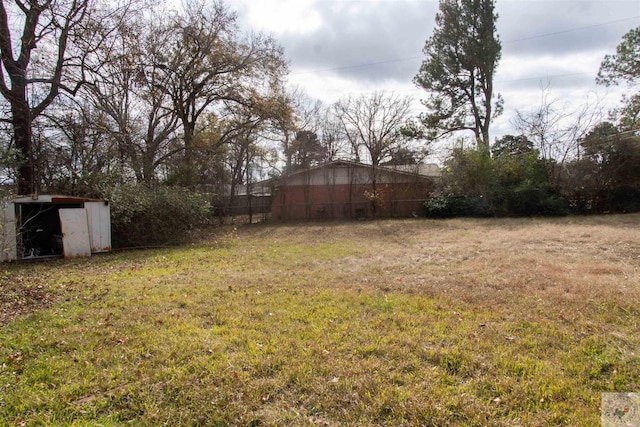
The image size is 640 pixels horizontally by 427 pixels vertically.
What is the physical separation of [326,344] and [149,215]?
337 inches

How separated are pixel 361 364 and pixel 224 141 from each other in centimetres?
1591

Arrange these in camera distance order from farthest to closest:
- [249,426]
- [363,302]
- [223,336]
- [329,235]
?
1. [329,235]
2. [363,302]
3. [223,336]
4. [249,426]

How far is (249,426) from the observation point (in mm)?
2023

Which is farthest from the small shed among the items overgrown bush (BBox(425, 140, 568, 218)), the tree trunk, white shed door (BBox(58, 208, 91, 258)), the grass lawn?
overgrown bush (BBox(425, 140, 568, 218))

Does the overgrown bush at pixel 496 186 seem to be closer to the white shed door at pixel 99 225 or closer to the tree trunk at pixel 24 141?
the white shed door at pixel 99 225

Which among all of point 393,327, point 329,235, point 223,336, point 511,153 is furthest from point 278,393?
point 511,153

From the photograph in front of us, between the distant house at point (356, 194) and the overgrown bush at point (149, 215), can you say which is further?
the distant house at point (356, 194)

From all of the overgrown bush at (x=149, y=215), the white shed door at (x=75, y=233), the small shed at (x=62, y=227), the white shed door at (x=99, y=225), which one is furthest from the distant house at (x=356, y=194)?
the white shed door at (x=75, y=233)

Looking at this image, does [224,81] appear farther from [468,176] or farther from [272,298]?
[272,298]

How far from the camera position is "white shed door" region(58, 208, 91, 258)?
26.8 feet

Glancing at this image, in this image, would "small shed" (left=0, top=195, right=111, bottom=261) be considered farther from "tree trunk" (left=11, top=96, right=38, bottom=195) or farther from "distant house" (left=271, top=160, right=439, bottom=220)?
"distant house" (left=271, top=160, right=439, bottom=220)

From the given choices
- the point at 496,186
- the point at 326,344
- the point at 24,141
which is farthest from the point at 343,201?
the point at 326,344

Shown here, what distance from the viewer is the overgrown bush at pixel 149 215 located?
368 inches

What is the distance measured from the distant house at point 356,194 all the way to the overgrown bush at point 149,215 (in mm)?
6460
